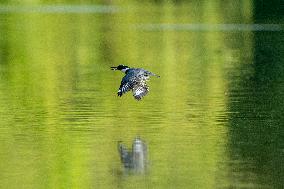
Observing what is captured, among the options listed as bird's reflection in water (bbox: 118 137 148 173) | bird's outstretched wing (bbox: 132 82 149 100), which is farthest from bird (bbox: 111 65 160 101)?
bird's reflection in water (bbox: 118 137 148 173)

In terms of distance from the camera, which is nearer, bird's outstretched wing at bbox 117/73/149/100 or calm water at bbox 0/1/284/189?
calm water at bbox 0/1/284/189

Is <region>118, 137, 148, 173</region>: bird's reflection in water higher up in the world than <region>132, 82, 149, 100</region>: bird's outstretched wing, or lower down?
lower down

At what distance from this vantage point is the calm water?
18.1m

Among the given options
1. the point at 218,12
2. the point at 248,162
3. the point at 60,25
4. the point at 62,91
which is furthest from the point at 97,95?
the point at 218,12

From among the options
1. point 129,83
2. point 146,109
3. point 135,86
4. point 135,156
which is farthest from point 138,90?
point 146,109

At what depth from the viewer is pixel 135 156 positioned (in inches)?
757

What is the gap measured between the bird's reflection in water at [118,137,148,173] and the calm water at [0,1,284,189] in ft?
0.32

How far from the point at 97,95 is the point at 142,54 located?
40.8 feet

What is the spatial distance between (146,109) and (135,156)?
5.80 meters

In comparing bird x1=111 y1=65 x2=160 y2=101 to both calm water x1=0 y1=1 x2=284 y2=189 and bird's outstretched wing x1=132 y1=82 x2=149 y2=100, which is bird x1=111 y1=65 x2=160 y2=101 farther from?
calm water x1=0 y1=1 x2=284 y2=189

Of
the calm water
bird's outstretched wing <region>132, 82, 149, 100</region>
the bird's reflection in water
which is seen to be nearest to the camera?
the calm water

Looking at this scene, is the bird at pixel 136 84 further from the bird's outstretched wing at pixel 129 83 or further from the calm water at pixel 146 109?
the calm water at pixel 146 109

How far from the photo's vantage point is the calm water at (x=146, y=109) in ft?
59.3

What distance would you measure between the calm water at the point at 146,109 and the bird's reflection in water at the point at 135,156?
0.32 feet
